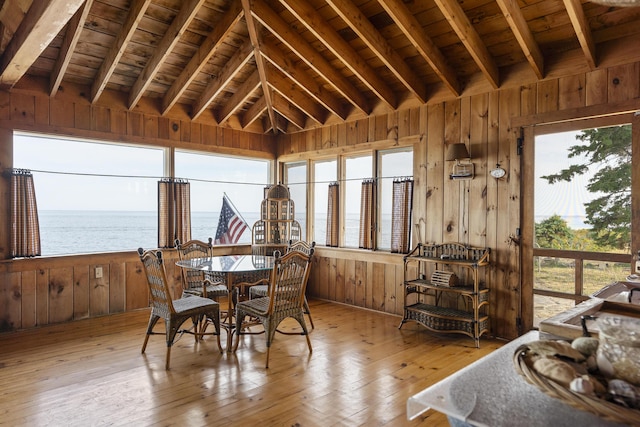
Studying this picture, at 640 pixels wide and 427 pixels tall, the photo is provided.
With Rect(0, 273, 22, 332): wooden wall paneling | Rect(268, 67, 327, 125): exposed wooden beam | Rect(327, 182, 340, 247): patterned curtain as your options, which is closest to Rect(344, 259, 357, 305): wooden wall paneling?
Rect(327, 182, 340, 247): patterned curtain

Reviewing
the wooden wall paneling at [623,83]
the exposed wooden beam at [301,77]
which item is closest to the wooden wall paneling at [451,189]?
the wooden wall paneling at [623,83]

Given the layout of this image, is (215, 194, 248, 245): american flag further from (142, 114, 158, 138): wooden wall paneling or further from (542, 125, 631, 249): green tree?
(542, 125, 631, 249): green tree

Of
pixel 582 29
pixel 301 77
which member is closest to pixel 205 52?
pixel 301 77

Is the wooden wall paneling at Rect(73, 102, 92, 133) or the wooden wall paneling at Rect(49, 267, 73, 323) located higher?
the wooden wall paneling at Rect(73, 102, 92, 133)

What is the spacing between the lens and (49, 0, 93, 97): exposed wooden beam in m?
3.33

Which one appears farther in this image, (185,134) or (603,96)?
(185,134)

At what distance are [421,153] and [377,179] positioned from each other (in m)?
0.74

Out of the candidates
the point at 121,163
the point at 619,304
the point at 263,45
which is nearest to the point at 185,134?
the point at 121,163

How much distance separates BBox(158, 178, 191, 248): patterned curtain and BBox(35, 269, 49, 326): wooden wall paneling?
1.28 metres

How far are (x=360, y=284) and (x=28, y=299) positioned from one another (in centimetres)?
386

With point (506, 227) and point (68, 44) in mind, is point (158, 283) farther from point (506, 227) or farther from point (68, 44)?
point (506, 227)

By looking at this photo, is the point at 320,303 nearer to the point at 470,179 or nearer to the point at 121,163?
the point at 470,179

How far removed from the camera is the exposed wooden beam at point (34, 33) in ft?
9.06

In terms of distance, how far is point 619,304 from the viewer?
1.49 m
